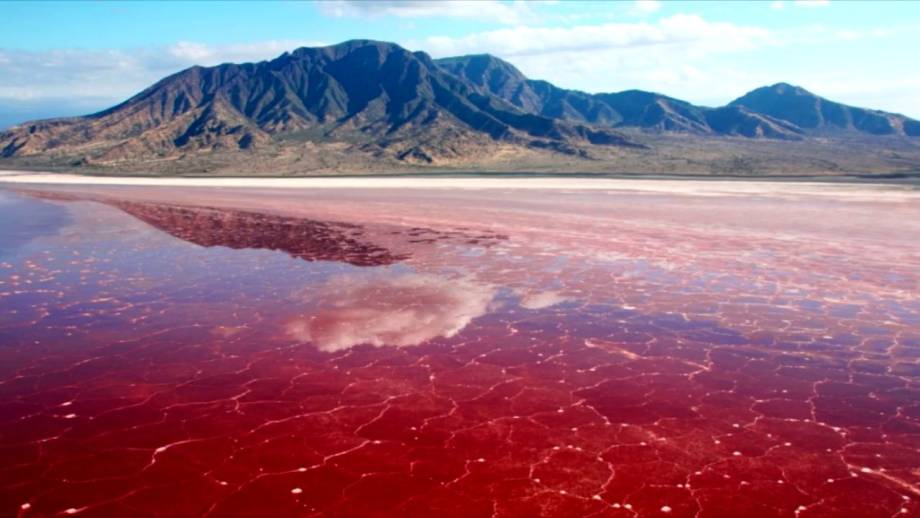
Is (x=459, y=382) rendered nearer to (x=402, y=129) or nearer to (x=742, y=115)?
(x=402, y=129)

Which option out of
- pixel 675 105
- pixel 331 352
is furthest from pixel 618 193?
pixel 675 105

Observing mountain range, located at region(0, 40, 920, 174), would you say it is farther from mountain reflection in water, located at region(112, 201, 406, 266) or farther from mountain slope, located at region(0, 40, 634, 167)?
mountain reflection in water, located at region(112, 201, 406, 266)

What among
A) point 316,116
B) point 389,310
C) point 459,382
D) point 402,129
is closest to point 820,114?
point 402,129

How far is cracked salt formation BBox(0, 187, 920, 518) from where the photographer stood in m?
6.33

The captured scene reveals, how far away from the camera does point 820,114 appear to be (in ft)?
534

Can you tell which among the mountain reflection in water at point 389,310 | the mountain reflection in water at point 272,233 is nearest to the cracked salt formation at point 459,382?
the mountain reflection in water at point 389,310

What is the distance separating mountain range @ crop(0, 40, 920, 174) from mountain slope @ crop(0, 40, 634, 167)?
436 millimetres

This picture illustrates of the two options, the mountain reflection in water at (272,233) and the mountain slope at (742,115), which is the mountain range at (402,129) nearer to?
the mountain slope at (742,115)

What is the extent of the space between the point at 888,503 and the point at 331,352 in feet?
23.9

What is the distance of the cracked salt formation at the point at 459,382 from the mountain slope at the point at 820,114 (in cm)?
15175

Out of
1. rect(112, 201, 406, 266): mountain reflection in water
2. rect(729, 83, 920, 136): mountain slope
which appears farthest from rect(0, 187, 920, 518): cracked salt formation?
rect(729, 83, 920, 136): mountain slope

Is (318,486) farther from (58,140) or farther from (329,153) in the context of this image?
(58,140)

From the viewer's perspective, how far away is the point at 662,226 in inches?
1008

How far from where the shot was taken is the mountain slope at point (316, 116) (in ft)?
346
